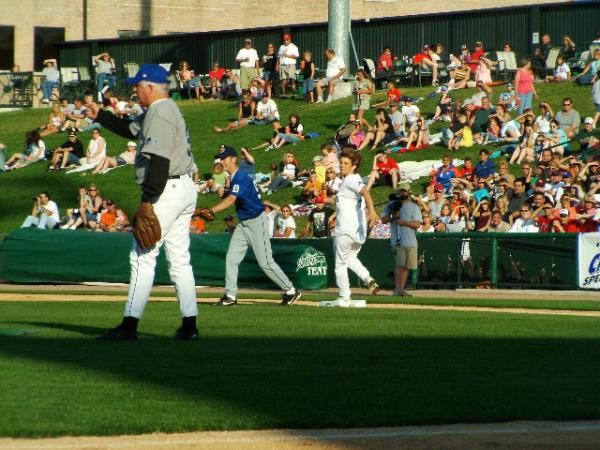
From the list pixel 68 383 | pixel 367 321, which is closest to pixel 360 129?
pixel 367 321

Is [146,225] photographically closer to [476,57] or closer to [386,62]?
[476,57]

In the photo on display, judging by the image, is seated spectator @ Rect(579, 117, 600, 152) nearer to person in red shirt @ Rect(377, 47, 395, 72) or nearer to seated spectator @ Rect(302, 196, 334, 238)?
seated spectator @ Rect(302, 196, 334, 238)

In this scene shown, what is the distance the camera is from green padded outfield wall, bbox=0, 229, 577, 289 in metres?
20.2

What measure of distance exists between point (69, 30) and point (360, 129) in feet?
81.7

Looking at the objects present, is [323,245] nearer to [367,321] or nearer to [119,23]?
[367,321]

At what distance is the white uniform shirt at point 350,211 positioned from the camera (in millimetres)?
14250

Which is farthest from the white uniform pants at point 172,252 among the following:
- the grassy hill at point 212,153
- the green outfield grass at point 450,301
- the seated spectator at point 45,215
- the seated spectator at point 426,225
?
the seated spectator at point 45,215

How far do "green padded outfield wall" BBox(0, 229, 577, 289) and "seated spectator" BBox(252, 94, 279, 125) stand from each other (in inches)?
501

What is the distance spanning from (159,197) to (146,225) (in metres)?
0.30

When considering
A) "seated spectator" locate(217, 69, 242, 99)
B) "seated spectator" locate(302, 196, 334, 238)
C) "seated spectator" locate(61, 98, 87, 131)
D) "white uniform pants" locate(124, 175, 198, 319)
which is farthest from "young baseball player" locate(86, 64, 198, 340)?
"seated spectator" locate(217, 69, 242, 99)

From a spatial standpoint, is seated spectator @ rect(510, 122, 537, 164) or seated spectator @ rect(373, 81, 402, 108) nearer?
seated spectator @ rect(510, 122, 537, 164)

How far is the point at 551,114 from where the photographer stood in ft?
86.1

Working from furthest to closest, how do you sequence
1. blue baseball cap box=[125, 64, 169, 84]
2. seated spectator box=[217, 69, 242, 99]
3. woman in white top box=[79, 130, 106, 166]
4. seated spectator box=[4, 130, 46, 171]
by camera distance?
seated spectator box=[217, 69, 242, 99]
seated spectator box=[4, 130, 46, 171]
woman in white top box=[79, 130, 106, 166]
blue baseball cap box=[125, 64, 169, 84]

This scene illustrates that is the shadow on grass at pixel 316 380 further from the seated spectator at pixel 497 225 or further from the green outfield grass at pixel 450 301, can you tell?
the seated spectator at pixel 497 225
